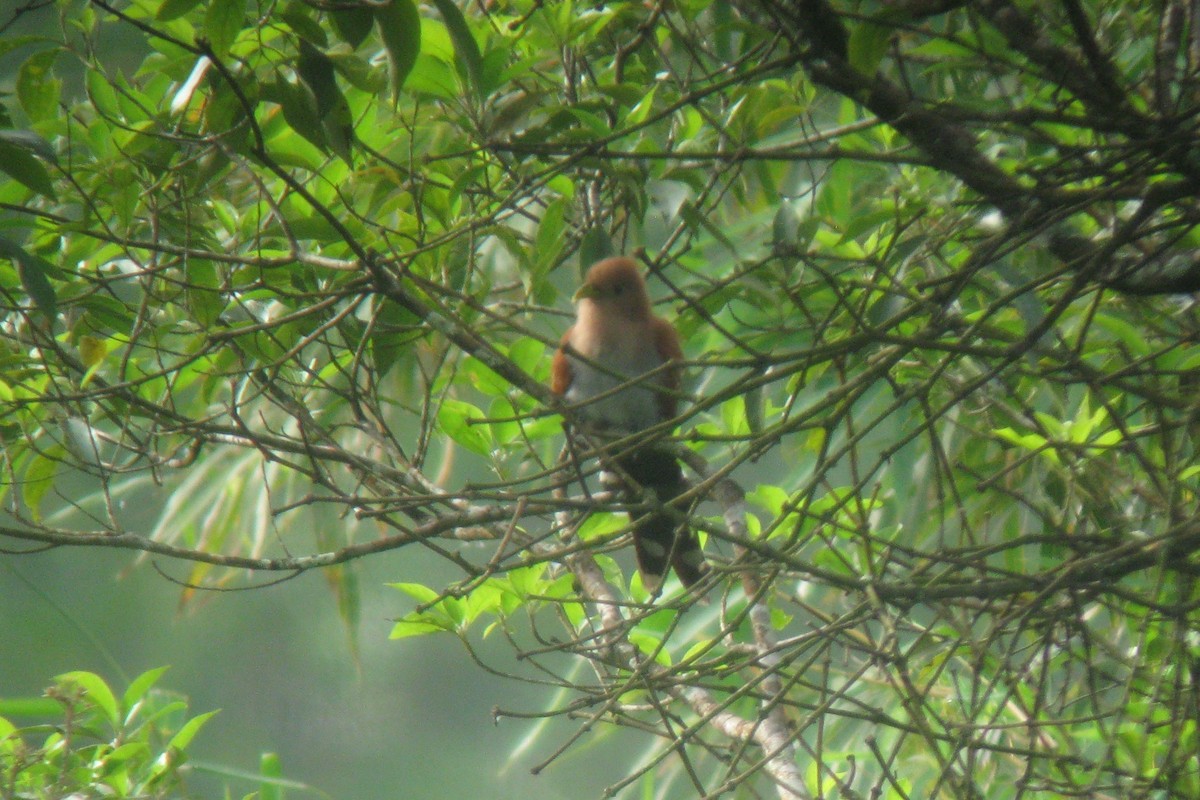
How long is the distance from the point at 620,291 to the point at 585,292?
452 mm

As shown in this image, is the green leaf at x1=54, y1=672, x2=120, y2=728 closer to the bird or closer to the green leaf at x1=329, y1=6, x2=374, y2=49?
the bird

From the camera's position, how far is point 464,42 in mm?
1300

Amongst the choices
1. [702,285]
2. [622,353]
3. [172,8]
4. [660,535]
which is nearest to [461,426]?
[702,285]

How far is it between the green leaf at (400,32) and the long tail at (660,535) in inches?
46.3

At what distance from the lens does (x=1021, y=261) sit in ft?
6.41

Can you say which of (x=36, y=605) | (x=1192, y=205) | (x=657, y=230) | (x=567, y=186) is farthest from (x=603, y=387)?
(x=36, y=605)

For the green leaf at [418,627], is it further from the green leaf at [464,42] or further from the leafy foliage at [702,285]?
the green leaf at [464,42]

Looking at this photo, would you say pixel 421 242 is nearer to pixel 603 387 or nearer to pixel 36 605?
pixel 603 387

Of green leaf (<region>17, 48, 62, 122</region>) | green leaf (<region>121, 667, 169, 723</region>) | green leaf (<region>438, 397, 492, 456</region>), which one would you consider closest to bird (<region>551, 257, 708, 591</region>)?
green leaf (<region>438, 397, 492, 456</region>)

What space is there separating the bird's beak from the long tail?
1.08ft

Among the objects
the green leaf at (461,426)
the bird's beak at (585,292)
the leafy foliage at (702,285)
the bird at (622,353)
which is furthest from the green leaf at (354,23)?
the bird at (622,353)

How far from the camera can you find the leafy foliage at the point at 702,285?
1267mm

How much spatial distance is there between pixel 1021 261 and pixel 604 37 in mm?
846

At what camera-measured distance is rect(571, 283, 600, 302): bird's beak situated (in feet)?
6.80
